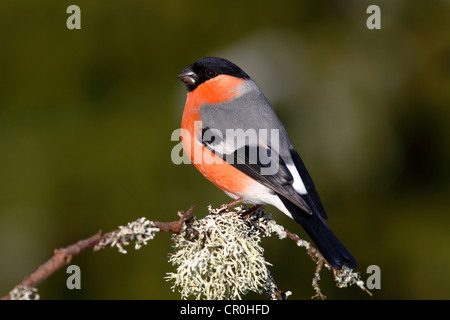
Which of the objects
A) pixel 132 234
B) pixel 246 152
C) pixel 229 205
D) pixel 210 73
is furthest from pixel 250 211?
pixel 132 234

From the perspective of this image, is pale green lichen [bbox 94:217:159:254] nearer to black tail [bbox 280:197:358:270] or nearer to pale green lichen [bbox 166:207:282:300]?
pale green lichen [bbox 166:207:282:300]

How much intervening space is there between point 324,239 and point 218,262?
52cm

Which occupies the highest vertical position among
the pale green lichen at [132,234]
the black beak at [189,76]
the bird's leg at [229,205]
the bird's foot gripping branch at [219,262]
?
the black beak at [189,76]

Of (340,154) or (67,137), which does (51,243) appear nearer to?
(67,137)

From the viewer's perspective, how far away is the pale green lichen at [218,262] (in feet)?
6.80

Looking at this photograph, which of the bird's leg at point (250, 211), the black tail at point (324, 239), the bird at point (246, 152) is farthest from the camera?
the bird's leg at point (250, 211)

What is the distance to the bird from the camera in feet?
7.95

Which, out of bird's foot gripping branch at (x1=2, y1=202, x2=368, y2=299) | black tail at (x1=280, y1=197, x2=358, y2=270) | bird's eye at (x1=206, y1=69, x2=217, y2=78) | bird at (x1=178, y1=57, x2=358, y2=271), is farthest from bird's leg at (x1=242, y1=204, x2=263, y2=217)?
bird's eye at (x1=206, y1=69, x2=217, y2=78)

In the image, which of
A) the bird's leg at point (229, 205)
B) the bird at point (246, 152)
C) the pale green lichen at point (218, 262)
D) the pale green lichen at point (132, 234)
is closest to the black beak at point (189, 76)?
the bird at point (246, 152)

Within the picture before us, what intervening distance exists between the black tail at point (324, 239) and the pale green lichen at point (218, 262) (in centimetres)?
28

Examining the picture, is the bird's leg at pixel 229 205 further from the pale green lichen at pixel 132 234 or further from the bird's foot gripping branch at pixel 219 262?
the pale green lichen at pixel 132 234

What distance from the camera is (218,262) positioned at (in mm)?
2105

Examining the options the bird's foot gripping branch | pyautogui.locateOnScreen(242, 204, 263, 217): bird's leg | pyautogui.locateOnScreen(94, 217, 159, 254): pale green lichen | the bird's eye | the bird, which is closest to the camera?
pyautogui.locateOnScreen(94, 217, 159, 254): pale green lichen

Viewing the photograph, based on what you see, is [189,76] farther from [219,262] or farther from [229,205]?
[219,262]
